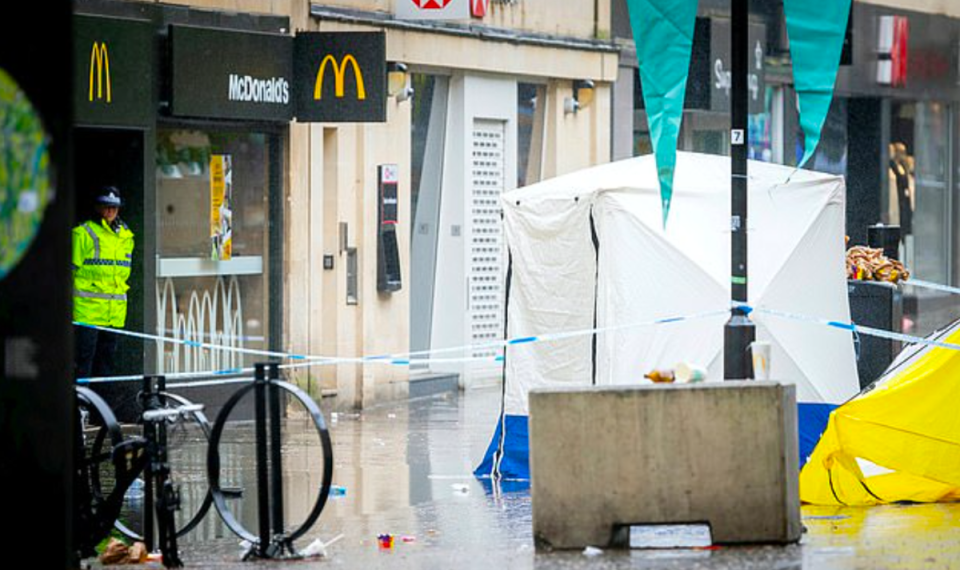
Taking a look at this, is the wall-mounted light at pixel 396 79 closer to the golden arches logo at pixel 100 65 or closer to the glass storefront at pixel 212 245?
the glass storefront at pixel 212 245

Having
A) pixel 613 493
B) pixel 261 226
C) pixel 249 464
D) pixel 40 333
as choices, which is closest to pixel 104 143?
pixel 261 226

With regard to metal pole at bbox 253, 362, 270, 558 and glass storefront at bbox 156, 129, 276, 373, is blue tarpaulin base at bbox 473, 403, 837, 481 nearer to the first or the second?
metal pole at bbox 253, 362, 270, 558

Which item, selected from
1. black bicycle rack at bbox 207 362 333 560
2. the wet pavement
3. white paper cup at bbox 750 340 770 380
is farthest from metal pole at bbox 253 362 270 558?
white paper cup at bbox 750 340 770 380

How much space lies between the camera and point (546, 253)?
13930mm

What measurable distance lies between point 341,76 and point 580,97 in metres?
6.35

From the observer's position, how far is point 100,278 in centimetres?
1625

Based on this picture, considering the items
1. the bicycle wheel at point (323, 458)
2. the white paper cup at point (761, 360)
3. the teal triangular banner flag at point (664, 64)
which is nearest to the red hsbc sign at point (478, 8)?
the teal triangular banner flag at point (664, 64)

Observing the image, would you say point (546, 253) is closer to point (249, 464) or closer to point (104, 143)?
point (249, 464)

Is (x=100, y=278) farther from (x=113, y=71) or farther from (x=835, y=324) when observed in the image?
(x=835, y=324)

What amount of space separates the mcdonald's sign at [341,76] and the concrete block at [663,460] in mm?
8832

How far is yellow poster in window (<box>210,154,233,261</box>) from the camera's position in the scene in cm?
1839

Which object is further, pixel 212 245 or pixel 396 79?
pixel 396 79

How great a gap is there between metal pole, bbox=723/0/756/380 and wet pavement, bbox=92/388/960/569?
1.06 meters

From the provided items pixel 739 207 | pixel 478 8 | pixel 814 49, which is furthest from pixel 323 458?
pixel 478 8
